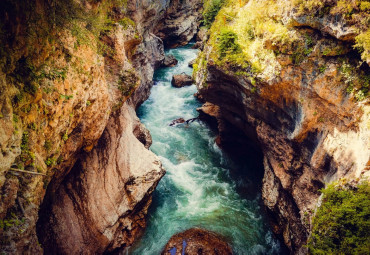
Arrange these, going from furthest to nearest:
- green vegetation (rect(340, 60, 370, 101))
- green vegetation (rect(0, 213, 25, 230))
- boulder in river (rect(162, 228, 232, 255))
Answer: boulder in river (rect(162, 228, 232, 255)), green vegetation (rect(340, 60, 370, 101)), green vegetation (rect(0, 213, 25, 230))

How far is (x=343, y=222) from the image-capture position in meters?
6.51

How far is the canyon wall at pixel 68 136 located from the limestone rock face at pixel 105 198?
4 centimetres

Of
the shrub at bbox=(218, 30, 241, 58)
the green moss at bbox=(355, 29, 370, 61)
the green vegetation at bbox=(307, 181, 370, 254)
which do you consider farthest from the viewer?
the shrub at bbox=(218, 30, 241, 58)

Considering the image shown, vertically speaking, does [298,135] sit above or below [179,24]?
below

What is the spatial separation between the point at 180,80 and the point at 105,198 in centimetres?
1587

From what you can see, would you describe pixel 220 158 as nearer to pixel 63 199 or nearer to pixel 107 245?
pixel 107 245

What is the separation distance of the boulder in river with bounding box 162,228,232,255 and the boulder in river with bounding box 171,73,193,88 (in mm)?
15243

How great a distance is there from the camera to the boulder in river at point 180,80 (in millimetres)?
23562

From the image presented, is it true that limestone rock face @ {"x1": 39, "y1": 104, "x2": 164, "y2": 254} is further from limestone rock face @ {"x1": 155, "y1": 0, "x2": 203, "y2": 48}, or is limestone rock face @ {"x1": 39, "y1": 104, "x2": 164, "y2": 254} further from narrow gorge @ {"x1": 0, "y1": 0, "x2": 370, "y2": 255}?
limestone rock face @ {"x1": 155, "y1": 0, "x2": 203, "y2": 48}

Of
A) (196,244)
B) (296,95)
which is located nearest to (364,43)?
(296,95)

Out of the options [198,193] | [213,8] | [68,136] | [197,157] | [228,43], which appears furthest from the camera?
[213,8]

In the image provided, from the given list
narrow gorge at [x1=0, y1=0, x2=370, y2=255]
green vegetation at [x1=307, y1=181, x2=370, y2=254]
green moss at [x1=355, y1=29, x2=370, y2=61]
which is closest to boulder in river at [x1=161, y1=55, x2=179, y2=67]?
narrow gorge at [x1=0, y1=0, x2=370, y2=255]

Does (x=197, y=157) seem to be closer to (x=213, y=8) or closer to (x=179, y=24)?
(x=213, y=8)

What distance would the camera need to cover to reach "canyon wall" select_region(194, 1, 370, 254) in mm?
7887
